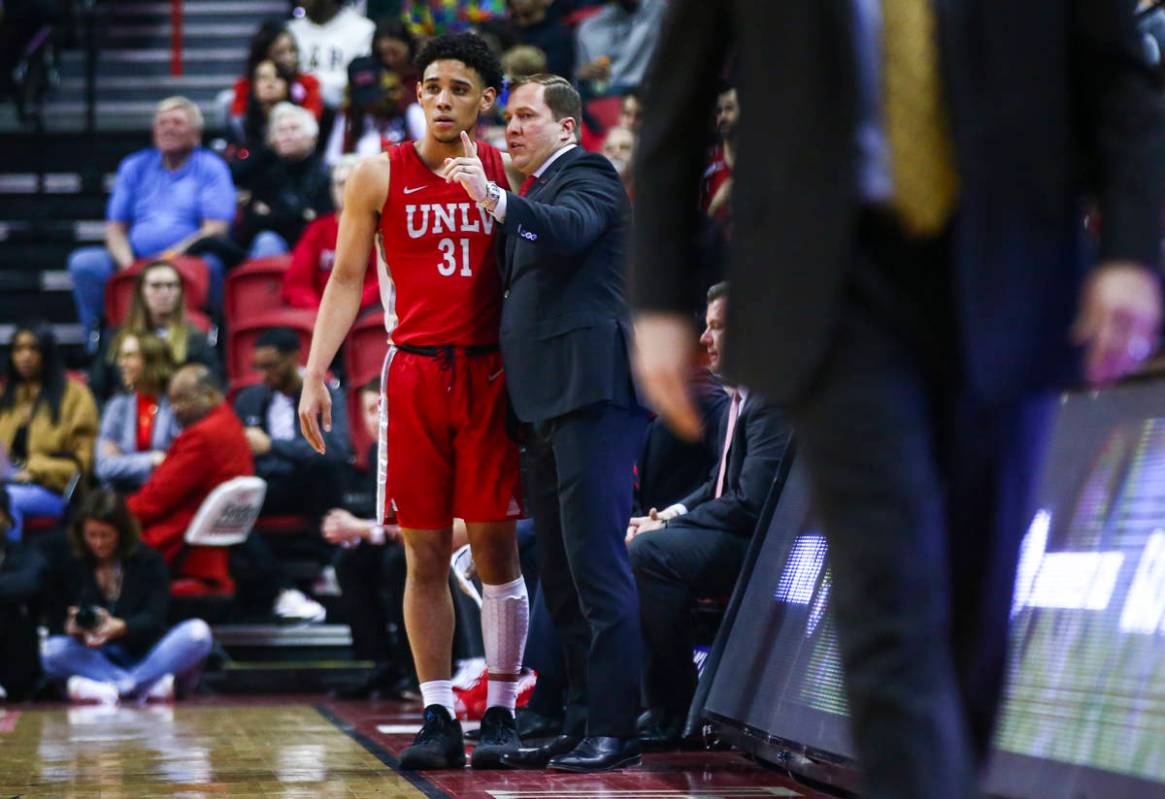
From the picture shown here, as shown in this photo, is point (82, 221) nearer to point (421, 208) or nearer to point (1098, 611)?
point (421, 208)

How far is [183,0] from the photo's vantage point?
50.7ft

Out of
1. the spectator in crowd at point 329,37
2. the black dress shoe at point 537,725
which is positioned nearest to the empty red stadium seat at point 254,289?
the spectator in crowd at point 329,37

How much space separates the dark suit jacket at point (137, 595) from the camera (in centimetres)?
797

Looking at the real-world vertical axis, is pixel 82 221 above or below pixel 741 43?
above

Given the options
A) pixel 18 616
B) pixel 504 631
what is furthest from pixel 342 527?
pixel 504 631

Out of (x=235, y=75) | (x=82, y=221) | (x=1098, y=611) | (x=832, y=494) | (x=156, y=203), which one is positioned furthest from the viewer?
(x=235, y=75)

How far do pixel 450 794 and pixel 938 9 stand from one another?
290 cm

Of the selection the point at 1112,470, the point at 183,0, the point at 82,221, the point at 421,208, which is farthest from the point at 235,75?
the point at 1112,470

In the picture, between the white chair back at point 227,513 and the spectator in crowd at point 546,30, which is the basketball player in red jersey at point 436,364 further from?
the spectator in crowd at point 546,30

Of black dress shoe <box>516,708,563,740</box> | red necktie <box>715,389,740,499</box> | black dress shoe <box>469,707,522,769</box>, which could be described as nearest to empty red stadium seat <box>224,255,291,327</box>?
black dress shoe <box>516,708,563,740</box>

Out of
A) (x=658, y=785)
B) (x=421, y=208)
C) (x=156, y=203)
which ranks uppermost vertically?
(x=156, y=203)

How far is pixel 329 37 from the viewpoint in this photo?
13.1m

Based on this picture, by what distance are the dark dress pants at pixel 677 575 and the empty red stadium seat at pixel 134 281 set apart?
5.65m

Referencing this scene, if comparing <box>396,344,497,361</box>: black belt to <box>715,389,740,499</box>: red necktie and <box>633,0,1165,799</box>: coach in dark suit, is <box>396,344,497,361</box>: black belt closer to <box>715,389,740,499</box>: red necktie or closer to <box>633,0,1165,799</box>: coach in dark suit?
<box>715,389,740,499</box>: red necktie
